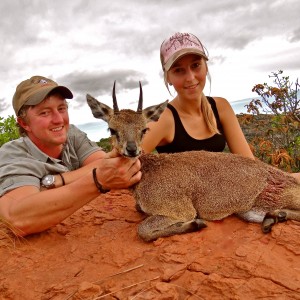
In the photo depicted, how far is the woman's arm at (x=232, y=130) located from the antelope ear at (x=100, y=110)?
122 inches

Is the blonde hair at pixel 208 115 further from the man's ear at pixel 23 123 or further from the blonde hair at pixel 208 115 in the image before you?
the man's ear at pixel 23 123

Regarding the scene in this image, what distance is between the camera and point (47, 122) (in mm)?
6484

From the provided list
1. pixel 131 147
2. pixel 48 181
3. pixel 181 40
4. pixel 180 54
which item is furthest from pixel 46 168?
pixel 181 40

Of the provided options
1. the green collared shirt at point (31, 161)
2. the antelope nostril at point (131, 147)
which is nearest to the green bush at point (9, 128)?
the green collared shirt at point (31, 161)

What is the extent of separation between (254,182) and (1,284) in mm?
3854

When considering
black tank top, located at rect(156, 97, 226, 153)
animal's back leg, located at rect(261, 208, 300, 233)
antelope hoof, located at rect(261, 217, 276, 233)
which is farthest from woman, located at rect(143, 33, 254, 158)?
antelope hoof, located at rect(261, 217, 276, 233)

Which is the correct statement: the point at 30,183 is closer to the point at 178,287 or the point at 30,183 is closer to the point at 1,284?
the point at 1,284

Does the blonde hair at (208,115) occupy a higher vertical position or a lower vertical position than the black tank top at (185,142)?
higher

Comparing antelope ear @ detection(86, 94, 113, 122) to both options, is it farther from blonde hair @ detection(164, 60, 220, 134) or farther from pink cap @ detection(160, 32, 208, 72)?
Result: blonde hair @ detection(164, 60, 220, 134)

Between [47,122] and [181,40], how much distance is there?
2964 mm

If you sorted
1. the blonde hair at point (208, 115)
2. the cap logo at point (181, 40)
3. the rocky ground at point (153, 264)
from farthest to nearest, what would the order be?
1. the blonde hair at point (208, 115)
2. the cap logo at point (181, 40)
3. the rocky ground at point (153, 264)

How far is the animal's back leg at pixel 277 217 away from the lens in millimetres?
5309

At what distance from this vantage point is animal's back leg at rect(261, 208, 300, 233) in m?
5.31

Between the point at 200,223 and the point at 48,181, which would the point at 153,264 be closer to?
the point at 200,223
